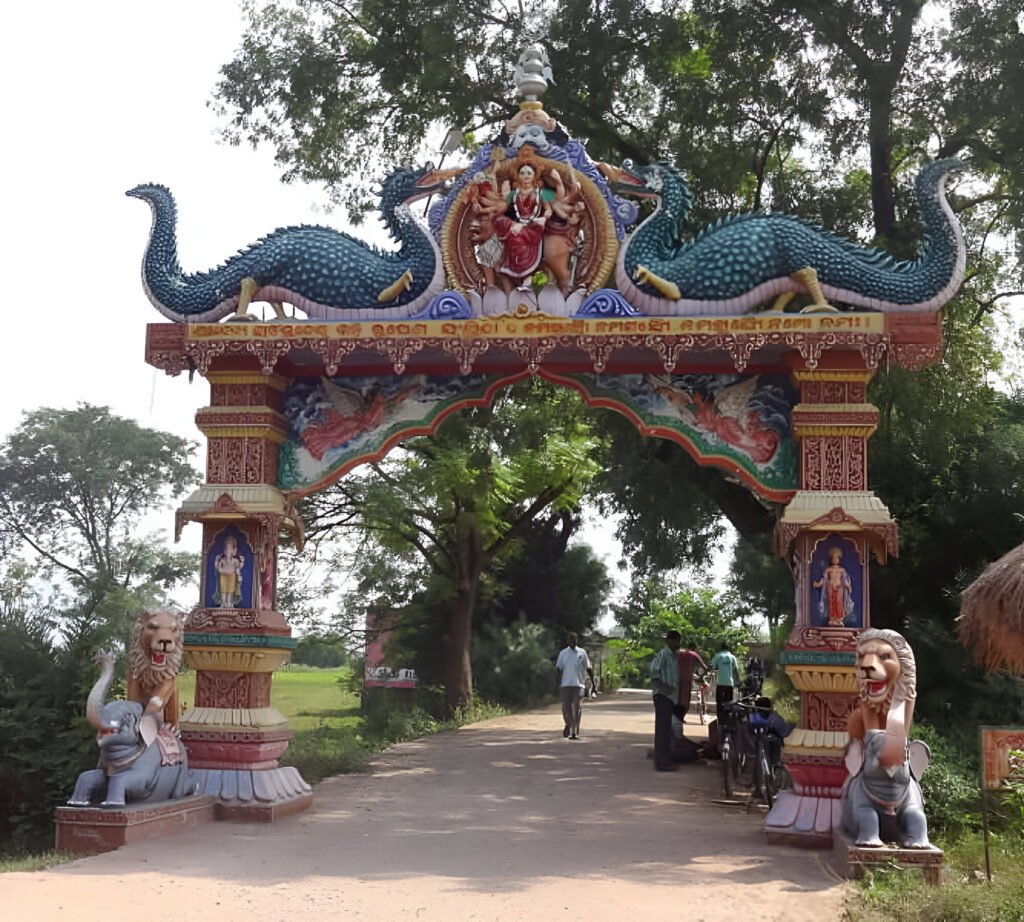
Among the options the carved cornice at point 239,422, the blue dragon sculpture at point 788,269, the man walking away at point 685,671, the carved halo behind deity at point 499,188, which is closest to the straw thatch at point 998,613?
the blue dragon sculpture at point 788,269

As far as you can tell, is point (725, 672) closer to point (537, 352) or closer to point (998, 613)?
point (537, 352)

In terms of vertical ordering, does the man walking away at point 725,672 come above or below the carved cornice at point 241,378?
below

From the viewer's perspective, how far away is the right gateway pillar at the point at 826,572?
8336 millimetres

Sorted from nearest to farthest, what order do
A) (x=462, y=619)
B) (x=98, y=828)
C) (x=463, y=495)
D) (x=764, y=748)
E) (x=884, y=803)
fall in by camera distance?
(x=884, y=803) → (x=98, y=828) → (x=764, y=748) → (x=463, y=495) → (x=462, y=619)

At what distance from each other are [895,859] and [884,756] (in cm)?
57

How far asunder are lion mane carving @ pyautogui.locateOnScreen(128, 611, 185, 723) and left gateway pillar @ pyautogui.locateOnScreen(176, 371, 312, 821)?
2.51 feet

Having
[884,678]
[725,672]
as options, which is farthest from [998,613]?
[725,672]

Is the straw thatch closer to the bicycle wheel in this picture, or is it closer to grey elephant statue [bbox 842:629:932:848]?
grey elephant statue [bbox 842:629:932:848]

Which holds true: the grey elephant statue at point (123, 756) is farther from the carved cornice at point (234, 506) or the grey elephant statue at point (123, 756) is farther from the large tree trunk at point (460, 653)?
the large tree trunk at point (460, 653)

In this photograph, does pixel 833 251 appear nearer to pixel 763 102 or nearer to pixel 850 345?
pixel 850 345

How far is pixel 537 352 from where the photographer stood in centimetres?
869

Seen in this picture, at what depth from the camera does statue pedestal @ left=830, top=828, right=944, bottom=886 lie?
668cm

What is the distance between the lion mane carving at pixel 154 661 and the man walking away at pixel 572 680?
699 cm

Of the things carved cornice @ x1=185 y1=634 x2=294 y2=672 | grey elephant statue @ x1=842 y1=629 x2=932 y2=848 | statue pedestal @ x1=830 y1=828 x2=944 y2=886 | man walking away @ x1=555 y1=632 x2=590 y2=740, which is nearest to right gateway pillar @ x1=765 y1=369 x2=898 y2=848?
grey elephant statue @ x1=842 y1=629 x2=932 y2=848
